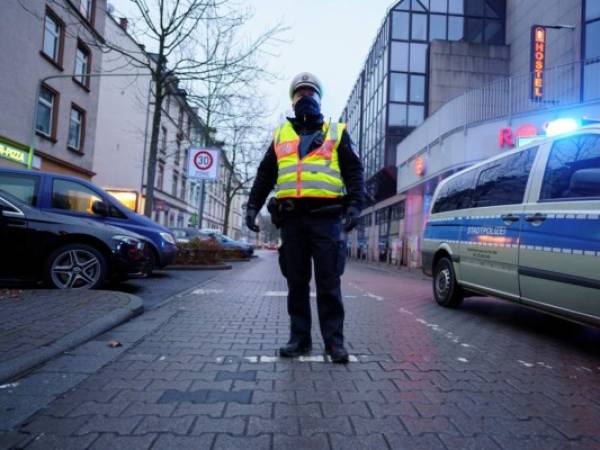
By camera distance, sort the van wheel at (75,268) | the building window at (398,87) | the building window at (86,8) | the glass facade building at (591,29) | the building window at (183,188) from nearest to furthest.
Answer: the van wheel at (75,268) < the glass facade building at (591,29) < the building window at (86,8) < the building window at (398,87) < the building window at (183,188)

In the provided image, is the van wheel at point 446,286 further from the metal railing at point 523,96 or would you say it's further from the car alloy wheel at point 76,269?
the metal railing at point 523,96

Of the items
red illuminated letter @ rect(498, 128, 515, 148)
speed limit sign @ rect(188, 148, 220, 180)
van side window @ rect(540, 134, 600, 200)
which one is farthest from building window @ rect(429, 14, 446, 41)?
van side window @ rect(540, 134, 600, 200)

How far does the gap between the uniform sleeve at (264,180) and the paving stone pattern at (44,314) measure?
5.99 feet

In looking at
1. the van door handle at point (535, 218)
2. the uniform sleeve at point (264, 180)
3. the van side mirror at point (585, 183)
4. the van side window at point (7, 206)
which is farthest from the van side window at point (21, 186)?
the van side mirror at point (585, 183)

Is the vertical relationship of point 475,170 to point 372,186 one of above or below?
below

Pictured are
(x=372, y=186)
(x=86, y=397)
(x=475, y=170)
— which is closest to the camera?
(x=86, y=397)

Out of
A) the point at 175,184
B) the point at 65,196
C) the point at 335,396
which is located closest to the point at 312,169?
the point at 335,396

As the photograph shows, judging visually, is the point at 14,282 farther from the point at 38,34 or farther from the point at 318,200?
the point at 38,34

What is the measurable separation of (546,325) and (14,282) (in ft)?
24.7

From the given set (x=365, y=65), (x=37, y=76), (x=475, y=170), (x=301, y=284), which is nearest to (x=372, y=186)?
(x=365, y=65)

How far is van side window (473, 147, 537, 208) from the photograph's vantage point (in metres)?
4.95

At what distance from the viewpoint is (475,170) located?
6.37 m

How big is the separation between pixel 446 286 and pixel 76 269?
17.0 ft

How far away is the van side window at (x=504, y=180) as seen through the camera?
16.3ft
